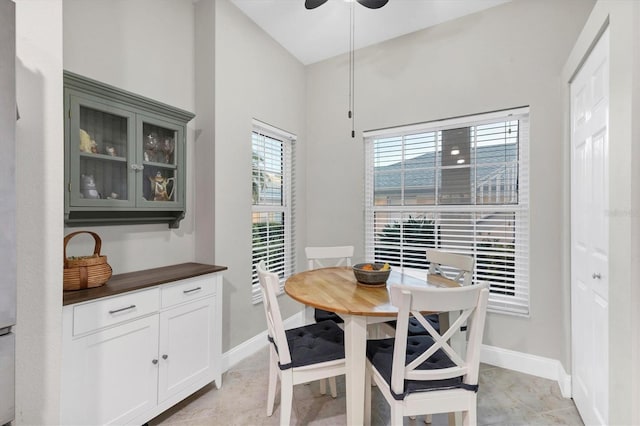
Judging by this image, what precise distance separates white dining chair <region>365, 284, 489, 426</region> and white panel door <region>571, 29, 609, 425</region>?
71cm

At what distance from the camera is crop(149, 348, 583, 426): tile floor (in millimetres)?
1900

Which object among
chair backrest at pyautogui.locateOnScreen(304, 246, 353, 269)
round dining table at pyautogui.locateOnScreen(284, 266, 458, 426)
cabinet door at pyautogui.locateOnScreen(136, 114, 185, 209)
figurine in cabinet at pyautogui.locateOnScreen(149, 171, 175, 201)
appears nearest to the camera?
round dining table at pyautogui.locateOnScreen(284, 266, 458, 426)

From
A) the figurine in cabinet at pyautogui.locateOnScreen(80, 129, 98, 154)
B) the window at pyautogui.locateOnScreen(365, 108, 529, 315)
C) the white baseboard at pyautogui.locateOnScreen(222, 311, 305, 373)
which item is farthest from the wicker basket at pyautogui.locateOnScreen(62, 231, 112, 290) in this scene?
the window at pyautogui.locateOnScreen(365, 108, 529, 315)

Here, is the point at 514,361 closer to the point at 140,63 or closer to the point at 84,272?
the point at 84,272

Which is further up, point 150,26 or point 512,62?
point 150,26

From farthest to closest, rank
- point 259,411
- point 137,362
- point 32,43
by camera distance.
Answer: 1. point 259,411
2. point 137,362
3. point 32,43

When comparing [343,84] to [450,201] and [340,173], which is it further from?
[450,201]

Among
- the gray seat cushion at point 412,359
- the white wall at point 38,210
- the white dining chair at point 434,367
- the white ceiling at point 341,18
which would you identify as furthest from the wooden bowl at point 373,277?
the white ceiling at point 341,18

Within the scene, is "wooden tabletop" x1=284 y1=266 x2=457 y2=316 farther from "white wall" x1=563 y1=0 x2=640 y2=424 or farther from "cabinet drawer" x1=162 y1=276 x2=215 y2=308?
"white wall" x1=563 y1=0 x2=640 y2=424

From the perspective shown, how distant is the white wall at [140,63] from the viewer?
190 cm

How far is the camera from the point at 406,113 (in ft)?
10.00

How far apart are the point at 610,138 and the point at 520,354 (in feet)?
6.30

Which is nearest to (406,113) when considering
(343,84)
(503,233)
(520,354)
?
(343,84)

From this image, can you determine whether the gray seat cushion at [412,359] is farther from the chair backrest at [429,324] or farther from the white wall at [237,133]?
the white wall at [237,133]
